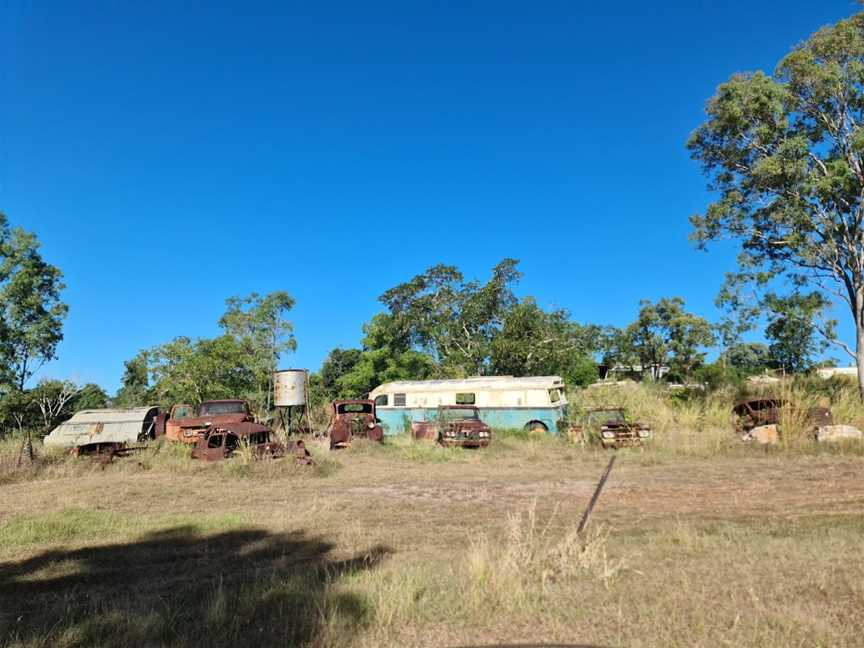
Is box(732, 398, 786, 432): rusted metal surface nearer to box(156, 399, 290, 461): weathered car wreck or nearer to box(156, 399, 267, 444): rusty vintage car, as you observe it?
box(156, 399, 290, 461): weathered car wreck

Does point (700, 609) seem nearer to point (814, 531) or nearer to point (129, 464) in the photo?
point (814, 531)

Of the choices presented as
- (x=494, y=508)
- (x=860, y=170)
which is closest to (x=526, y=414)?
(x=494, y=508)

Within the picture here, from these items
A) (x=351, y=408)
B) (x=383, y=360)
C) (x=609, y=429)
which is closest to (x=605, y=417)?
(x=609, y=429)

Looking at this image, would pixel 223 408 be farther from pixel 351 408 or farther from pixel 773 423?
pixel 773 423

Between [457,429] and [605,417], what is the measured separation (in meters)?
4.93

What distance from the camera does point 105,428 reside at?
67.7 feet

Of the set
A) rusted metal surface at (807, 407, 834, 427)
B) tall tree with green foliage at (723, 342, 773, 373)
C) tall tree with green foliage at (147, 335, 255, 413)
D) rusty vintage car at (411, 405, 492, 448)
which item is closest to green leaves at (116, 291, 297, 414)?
tall tree with green foliage at (147, 335, 255, 413)

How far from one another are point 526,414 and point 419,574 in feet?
51.7

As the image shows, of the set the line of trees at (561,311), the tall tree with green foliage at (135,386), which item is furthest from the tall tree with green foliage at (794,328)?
the tall tree with green foliage at (135,386)

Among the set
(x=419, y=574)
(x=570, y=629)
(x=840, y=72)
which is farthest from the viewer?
(x=840, y=72)

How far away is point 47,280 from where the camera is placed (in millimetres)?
27125

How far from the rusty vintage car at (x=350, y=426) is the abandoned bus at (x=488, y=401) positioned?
4.50 ft

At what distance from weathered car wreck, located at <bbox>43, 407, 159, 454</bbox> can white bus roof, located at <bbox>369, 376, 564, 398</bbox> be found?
849 cm

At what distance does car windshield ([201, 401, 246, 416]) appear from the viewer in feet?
61.9
